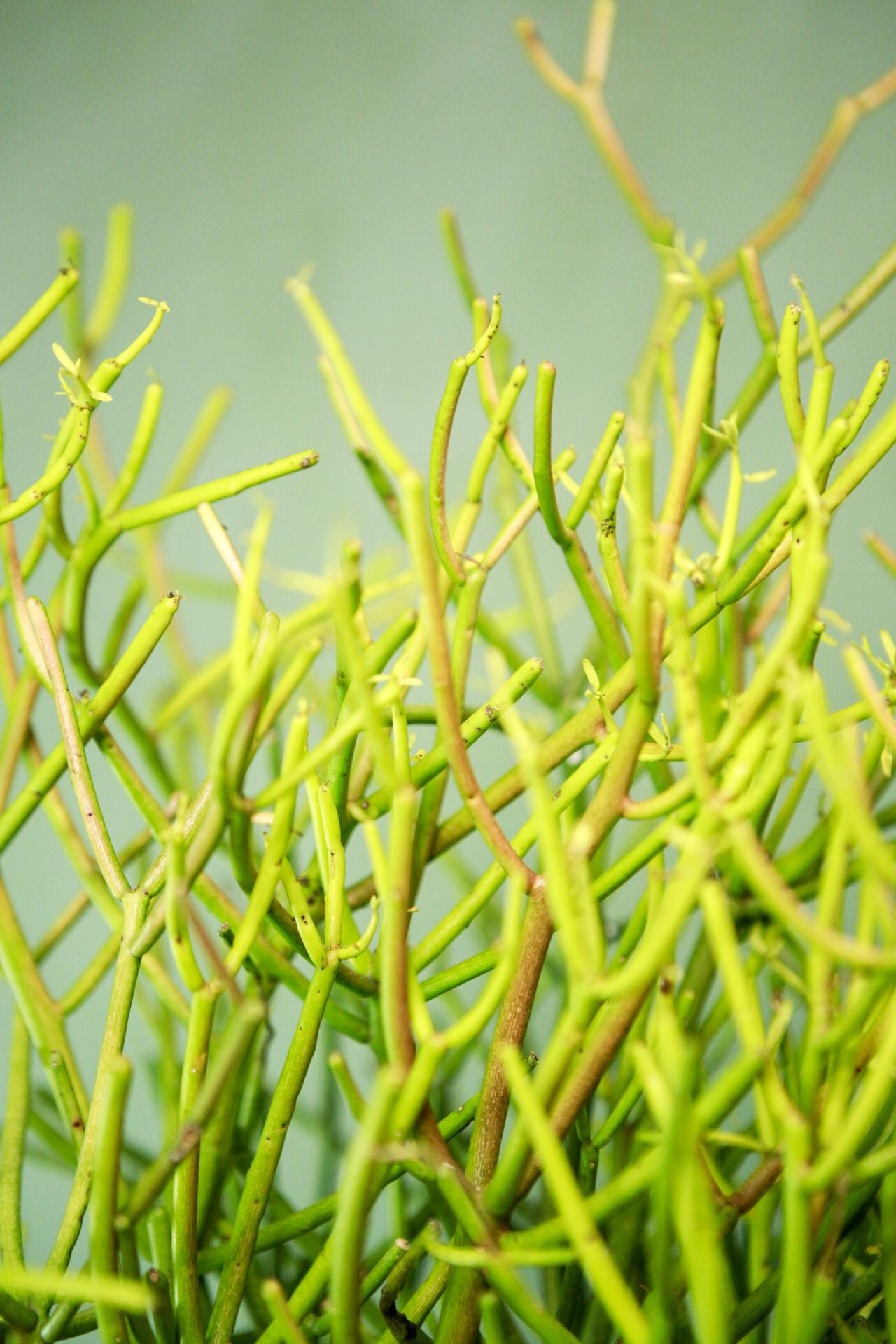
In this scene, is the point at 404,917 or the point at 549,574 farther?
the point at 549,574

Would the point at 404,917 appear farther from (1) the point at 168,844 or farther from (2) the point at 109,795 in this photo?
(2) the point at 109,795

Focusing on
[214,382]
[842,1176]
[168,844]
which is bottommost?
[842,1176]

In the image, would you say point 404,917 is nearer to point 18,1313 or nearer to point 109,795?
point 18,1313

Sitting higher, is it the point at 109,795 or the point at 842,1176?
the point at 109,795

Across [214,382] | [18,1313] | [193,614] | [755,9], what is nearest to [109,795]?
[193,614]

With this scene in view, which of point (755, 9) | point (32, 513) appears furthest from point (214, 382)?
point (755, 9)

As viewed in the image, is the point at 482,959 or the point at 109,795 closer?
the point at 482,959
